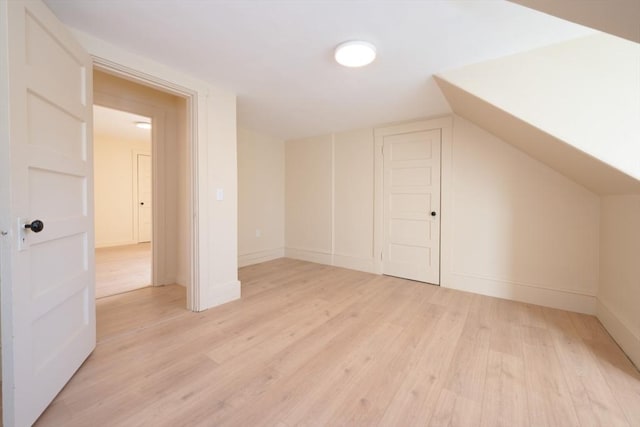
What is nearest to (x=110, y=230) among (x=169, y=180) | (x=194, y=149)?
(x=169, y=180)

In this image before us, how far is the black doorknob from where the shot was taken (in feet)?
3.87

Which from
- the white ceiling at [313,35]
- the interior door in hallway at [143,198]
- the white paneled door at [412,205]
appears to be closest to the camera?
the white ceiling at [313,35]

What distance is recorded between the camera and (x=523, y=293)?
2727 millimetres

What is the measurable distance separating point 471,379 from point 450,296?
1.47m

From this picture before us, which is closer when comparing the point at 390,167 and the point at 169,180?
the point at 169,180

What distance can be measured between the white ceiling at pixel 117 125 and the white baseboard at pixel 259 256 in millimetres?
2587

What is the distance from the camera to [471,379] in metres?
1.54

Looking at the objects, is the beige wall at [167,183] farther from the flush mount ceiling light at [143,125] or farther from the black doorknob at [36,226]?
the flush mount ceiling light at [143,125]

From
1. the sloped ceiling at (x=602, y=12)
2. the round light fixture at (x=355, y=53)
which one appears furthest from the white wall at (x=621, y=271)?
the round light fixture at (x=355, y=53)

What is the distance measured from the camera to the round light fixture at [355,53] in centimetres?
176

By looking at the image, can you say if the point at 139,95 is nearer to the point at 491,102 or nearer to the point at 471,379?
the point at 491,102

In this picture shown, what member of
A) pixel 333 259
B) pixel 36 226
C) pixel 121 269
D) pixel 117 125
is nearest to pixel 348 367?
pixel 36 226

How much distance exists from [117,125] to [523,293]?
6.76m

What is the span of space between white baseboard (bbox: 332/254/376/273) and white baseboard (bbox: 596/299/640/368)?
228 centimetres
